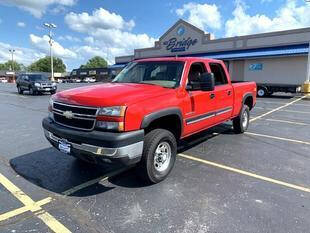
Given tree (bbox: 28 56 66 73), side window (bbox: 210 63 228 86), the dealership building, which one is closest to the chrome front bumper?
side window (bbox: 210 63 228 86)

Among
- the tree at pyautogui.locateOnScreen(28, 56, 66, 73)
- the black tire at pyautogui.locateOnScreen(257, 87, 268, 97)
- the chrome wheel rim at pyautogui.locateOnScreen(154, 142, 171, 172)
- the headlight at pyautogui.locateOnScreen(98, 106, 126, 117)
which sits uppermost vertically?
the tree at pyautogui.locateOnScreen(28, 56, 66, 73)

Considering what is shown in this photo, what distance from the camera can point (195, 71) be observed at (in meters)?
5.58

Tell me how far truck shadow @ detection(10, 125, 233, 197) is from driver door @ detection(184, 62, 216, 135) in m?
0.98

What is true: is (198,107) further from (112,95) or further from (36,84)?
(36,84)

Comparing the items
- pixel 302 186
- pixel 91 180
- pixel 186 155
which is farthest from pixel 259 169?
pixel 91 180

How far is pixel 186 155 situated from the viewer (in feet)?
19.2

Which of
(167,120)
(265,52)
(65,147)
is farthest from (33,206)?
(265,52)

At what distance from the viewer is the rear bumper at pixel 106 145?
12.0 feet

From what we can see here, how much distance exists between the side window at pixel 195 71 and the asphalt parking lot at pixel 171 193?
1613 millimetres

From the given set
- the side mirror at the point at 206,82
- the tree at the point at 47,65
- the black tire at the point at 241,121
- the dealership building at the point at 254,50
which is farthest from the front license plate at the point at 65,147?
the tree at the point at 47,65

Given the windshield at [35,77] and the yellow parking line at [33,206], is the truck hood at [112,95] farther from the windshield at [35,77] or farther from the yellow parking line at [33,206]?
the windshield at [35,77]

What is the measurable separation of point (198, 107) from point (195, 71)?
798 millimetres

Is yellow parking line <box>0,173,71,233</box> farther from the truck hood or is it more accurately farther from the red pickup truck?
the truck hood

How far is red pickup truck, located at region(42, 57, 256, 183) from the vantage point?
12.3 ft
